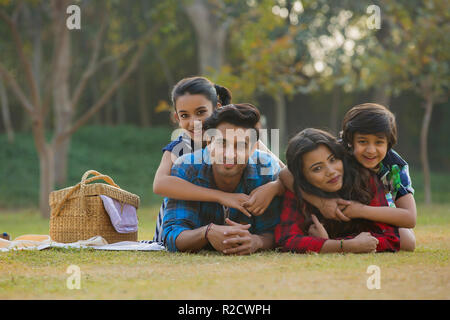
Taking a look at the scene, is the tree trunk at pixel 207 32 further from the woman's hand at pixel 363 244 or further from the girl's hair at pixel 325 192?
the woman's hand at pixel 363 244

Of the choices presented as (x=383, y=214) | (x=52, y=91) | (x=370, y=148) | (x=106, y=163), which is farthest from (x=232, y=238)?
(x=106, y=163)

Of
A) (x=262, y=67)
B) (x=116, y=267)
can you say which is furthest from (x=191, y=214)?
(x=262, y=67)

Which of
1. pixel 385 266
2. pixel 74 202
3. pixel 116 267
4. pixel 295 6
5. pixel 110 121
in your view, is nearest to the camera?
pixel 385 266

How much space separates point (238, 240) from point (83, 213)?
67.8 inches

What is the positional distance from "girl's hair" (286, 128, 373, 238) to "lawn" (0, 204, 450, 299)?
1.13ft

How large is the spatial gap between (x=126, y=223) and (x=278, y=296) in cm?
274

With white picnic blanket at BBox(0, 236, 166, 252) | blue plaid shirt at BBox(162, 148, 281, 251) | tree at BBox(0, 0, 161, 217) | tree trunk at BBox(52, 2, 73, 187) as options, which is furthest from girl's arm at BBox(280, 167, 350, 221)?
tree trunk at BBox(52, 2, 73, 187)

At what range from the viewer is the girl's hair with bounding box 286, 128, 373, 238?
4.26 metres

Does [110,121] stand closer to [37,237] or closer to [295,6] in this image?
[295,6]

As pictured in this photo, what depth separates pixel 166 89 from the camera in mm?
29828

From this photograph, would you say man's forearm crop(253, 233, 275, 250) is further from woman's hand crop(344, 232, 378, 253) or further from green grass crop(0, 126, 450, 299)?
woman's hand crop(344, 232, 378, 253)

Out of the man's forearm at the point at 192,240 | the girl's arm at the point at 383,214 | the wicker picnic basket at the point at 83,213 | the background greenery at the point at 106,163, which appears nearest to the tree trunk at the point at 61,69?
the background greenery at the point at 106,163

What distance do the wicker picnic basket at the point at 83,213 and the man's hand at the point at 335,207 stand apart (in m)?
1.98

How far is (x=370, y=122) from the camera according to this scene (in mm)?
4324
